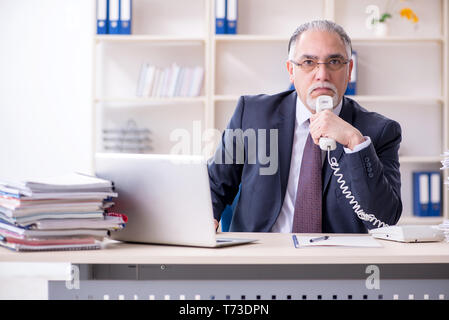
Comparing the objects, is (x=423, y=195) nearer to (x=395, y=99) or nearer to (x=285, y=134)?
(x=395, y=99)

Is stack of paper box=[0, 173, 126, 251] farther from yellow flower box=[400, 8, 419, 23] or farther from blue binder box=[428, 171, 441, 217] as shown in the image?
yellow flower box=[400, 8, 419, 23]

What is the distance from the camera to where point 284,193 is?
1.97m

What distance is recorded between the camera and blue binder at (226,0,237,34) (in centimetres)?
373

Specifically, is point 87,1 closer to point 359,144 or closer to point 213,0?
point 213,0

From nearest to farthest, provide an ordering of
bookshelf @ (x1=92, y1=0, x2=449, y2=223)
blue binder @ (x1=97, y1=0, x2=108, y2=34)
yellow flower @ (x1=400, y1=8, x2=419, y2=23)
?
blue binder @ (x1=97, y1=0, x2=108, y2=34) < yellow flower @ (x1=400, y1=8, x2=419, y2=23) < bookshelf @ (x1=92, y1=0, x2=449, y2=223)

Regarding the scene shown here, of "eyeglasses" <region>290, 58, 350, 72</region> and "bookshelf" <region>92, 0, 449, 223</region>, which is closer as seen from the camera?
"eyeglasses" <region>290, 58, 350, 72</region>

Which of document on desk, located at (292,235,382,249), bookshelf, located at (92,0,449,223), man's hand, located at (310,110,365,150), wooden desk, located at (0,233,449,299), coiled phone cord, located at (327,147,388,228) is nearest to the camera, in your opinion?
wooden desk, located at (0,233,449,299)

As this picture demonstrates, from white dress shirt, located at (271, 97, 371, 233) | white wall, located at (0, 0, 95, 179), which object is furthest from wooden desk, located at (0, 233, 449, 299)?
white wall, located at (0, 0, 95, 179)

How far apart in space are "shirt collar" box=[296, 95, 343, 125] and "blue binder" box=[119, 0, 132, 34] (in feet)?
6.64

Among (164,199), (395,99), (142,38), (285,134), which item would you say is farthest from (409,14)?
(164,199)

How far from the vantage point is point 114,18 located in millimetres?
3770

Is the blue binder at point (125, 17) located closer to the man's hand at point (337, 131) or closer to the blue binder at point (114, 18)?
the blue binder at point (114, 18)

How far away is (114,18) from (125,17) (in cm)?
8
